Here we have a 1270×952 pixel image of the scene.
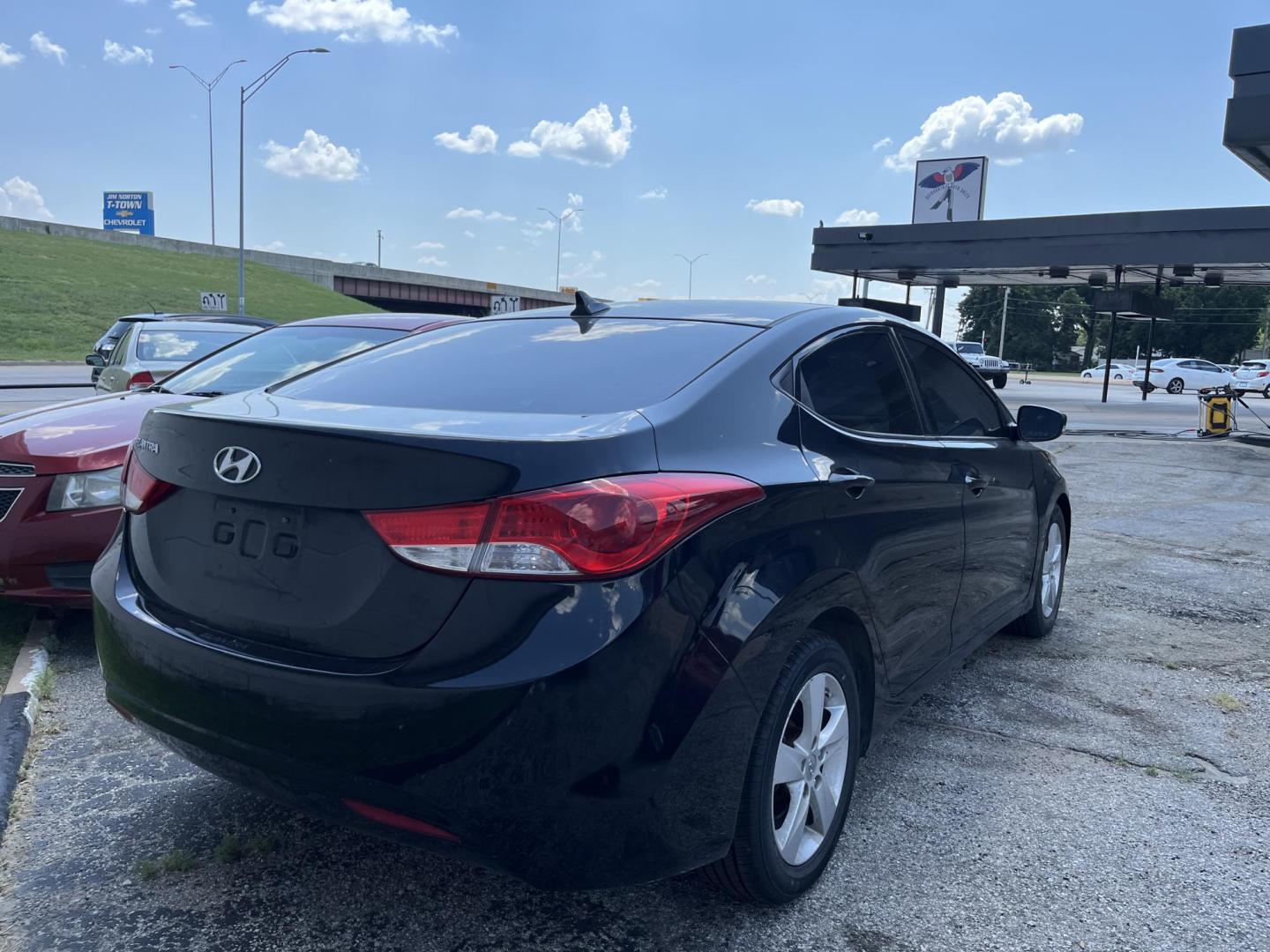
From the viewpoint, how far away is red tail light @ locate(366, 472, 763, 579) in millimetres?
2133

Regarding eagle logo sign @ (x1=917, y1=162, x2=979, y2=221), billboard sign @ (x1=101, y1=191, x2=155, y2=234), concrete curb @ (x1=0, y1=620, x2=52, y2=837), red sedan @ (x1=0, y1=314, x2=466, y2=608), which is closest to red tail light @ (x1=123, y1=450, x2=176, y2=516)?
concrete curb @ (x1=0, y1=620, x2=52, y2=837)

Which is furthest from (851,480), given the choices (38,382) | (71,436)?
(38,382)

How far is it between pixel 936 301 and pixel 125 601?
40.0m

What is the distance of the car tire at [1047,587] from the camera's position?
5.00 m

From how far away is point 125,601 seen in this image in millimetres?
2705

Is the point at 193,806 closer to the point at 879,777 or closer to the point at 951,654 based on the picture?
the point at 879,777

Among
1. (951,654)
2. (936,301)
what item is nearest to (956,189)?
(936,301)

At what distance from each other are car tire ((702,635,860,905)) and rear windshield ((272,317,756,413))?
820 millimetres

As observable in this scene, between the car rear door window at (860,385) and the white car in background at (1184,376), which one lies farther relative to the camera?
the white car in background at (1184,376)

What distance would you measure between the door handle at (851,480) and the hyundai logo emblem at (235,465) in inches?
58.8

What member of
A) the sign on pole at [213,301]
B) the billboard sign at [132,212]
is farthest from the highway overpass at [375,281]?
the sign on pole at [213,301]

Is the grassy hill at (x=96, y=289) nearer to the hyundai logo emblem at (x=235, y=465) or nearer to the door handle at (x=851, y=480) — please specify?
the hyundai logo emblem at (x=235, y=465)

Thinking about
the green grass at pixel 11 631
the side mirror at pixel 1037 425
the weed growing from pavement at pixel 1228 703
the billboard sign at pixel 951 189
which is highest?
the billboard sign at pixel 951 189

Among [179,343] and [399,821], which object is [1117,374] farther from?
[399,821]
